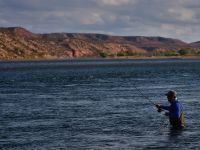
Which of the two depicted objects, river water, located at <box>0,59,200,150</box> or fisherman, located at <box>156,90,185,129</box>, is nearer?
river water, located at <box>0,59,200,150</box>

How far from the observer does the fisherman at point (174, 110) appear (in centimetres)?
2795

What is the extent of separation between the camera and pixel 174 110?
2803 centimetres

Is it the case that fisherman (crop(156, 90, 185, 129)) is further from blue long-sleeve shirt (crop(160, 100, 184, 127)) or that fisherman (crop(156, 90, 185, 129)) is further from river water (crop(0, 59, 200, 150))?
river water (crop(0, 59, 200, 150))

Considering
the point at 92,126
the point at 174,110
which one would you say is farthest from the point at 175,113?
the point at 92,126

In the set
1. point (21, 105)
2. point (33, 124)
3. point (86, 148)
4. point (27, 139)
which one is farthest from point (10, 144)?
point (21, 105)

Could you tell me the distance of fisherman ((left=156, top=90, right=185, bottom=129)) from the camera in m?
28.0

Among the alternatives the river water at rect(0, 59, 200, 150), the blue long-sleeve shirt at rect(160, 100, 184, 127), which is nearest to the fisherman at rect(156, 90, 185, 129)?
the blue long-sleeve shirt at rect(160, 100, 184, 127)

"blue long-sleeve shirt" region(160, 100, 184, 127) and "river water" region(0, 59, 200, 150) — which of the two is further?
"blue long-sleeve shirt" region(160, 100, 184, 127)

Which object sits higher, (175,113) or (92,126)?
(175,113)

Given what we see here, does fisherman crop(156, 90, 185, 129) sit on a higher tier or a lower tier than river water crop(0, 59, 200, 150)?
higher

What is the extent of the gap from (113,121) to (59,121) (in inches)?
123

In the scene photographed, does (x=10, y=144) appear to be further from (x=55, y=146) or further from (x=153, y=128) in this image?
(x=153, y=128)

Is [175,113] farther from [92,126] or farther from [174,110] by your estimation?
[92,126]

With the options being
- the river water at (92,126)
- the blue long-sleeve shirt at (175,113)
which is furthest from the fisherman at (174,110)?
the river water at (92,126)
